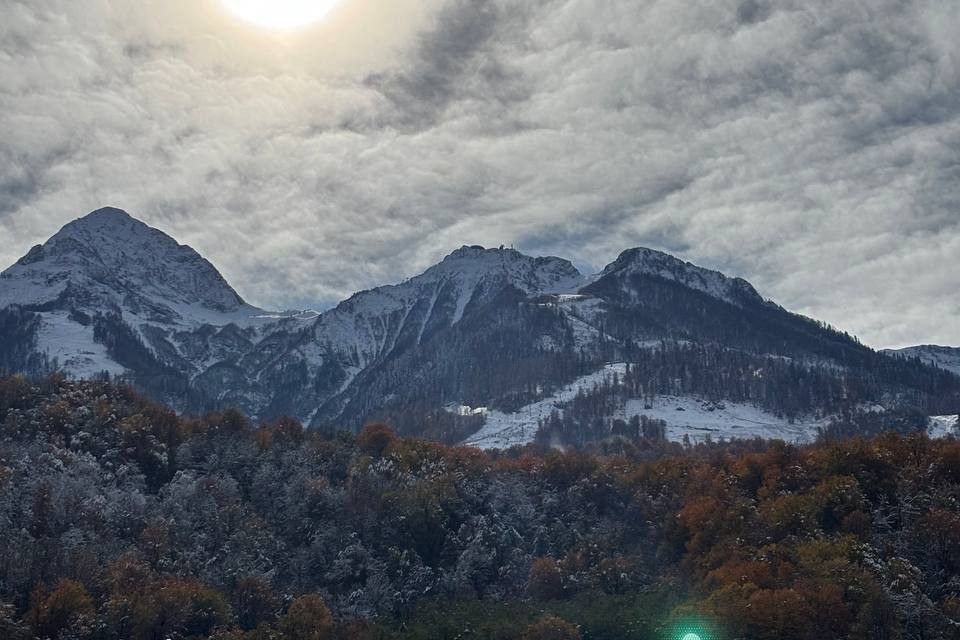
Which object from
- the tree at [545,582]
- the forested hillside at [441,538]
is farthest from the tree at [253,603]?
the tree at [545,582]

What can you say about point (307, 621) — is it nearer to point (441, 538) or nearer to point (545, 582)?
point (545, 582)

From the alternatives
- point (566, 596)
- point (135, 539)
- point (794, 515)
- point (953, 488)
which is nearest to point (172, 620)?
point (135, 539)

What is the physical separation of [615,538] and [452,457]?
50757 millimetres

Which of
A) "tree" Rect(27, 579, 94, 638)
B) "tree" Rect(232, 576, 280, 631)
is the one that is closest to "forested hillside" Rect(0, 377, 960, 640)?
"tree" Rect(27, 579, 94, 638)

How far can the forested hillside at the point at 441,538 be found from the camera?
360ft

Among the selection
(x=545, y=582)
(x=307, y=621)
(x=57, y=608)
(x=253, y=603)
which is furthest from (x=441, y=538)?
(x=57, y=608)

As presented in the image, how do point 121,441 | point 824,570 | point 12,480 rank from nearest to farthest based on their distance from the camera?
point 824,570 → point 12,480 → point 121,441

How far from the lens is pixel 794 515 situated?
133750 mm

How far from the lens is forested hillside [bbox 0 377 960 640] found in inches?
4318

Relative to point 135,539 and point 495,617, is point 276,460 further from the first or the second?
point 495,617

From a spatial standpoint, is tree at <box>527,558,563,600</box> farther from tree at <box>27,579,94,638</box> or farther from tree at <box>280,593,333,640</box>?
tree at <box>27,579,94,638</box>

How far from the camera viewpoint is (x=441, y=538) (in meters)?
161

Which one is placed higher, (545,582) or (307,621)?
(545,582)

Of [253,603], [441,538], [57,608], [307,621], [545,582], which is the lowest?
[307,621]
